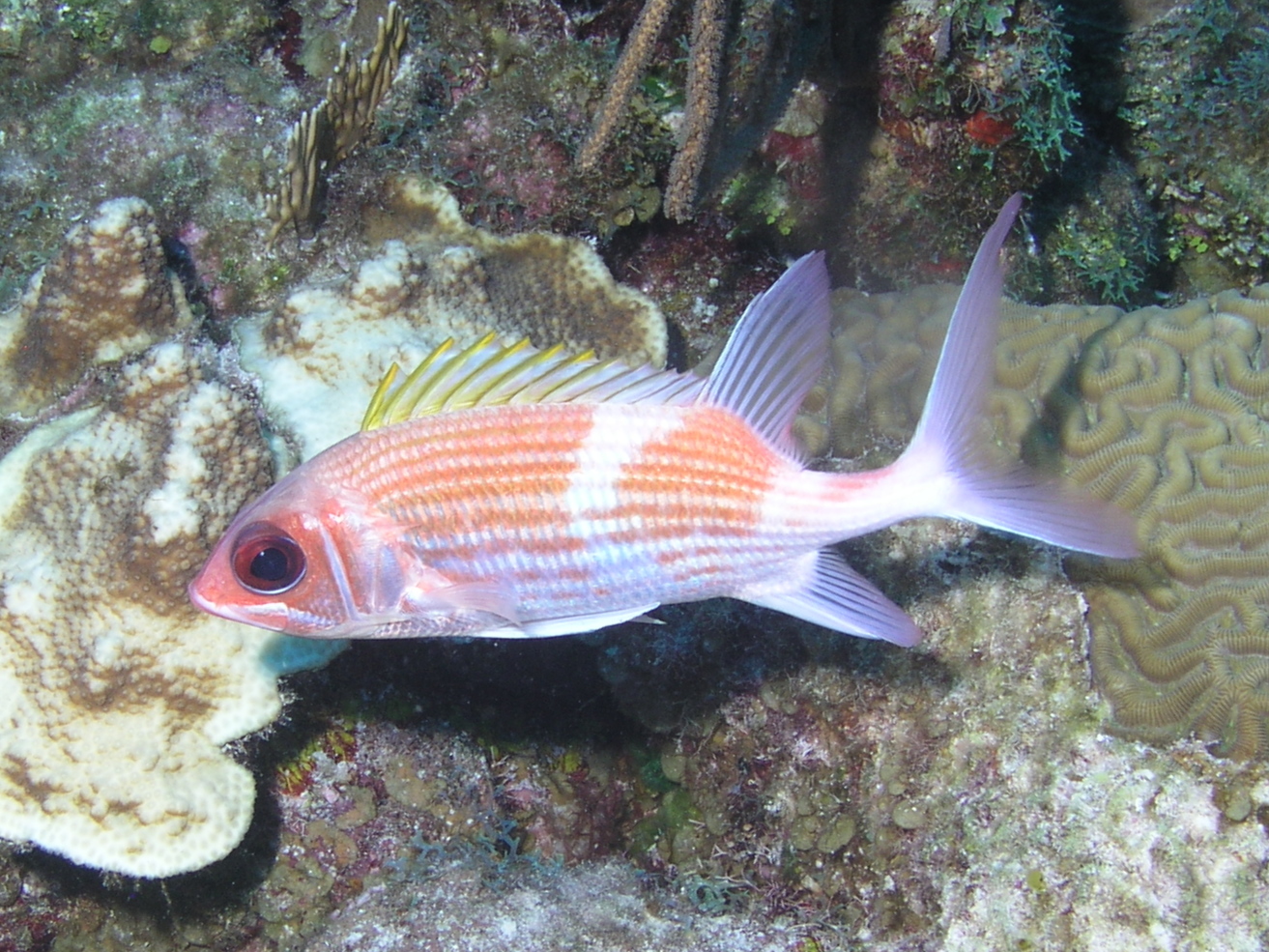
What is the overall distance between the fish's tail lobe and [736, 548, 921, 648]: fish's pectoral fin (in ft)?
1.09

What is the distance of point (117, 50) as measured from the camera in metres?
4.48

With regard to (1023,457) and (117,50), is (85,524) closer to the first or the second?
(117,50)

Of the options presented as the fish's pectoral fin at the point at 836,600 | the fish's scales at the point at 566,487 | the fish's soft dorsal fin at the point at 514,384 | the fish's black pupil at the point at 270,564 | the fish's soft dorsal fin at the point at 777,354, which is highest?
the fish's soft dorsal fin at the point at 777,354

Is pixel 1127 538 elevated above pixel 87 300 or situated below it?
above

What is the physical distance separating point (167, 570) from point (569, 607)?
169 centimetres

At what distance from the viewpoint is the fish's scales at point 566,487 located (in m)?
2.16

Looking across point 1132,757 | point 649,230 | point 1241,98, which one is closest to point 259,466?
point 649,230

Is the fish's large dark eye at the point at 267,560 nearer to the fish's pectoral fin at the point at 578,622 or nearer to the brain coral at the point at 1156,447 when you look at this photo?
the fish's pectoral fin at the point at 578,622

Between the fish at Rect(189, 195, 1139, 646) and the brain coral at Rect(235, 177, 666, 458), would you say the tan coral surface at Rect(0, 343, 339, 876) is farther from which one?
the fish at Rect(189, 195, 1139, 646)

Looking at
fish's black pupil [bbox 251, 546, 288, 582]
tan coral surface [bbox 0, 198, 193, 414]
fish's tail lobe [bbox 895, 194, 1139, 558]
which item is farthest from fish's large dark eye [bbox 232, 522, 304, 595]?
tan coral surface [bbox 0, 198, 193, 414]

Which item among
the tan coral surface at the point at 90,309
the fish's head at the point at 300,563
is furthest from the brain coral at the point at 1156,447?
the tan coral surface at the point at 90,309

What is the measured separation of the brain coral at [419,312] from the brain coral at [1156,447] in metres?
1.20

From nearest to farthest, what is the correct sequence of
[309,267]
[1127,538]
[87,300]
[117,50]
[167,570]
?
[1127,538]
[167,570]
[87,300]
[309,267]
[117,50]

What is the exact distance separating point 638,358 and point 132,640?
2396 millimetres
